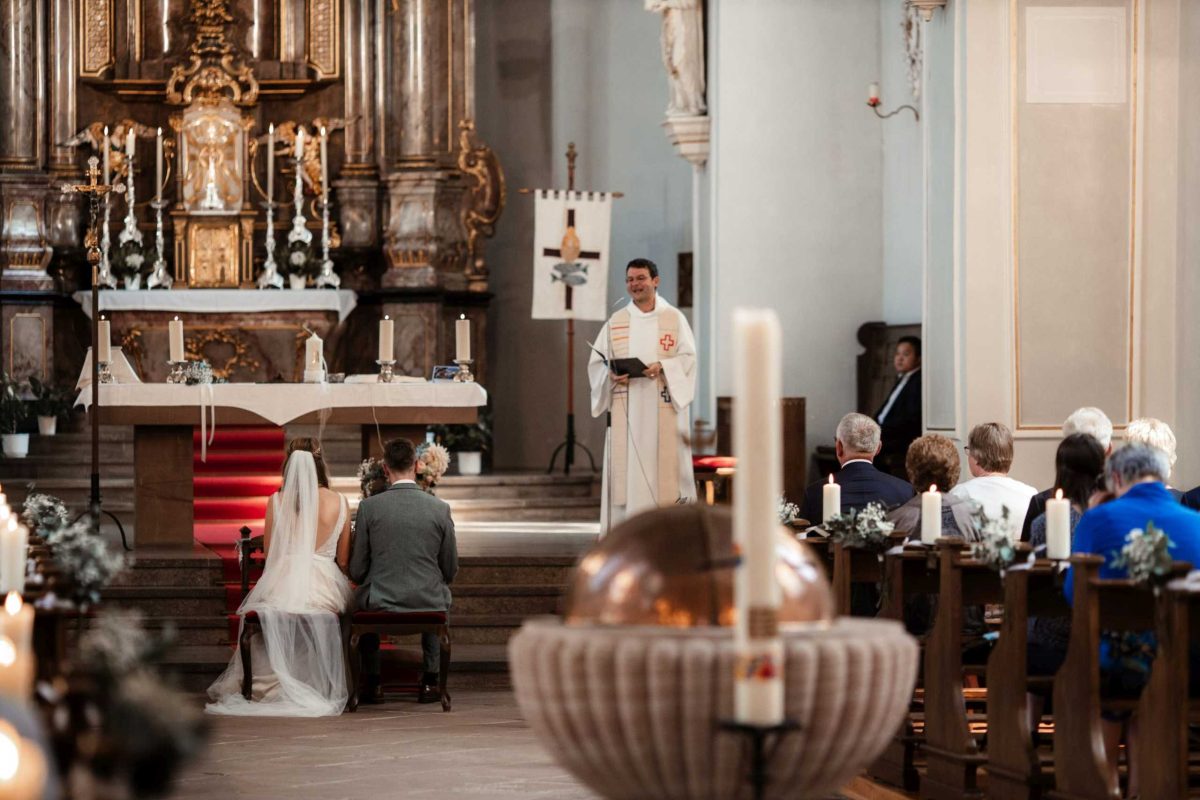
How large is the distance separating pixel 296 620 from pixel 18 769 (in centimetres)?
575

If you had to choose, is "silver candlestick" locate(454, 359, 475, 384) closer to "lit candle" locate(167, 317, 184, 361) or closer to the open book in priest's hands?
the open book in priest's hands

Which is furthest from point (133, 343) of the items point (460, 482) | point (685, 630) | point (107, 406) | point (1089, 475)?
point (685, 630)

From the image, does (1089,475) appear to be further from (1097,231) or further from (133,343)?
(133,343)

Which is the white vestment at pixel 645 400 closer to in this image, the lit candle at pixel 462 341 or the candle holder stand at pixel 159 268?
the lit candle at pixel 462 341

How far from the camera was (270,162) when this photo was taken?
14.3 metres

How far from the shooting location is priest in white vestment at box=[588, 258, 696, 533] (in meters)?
9.59

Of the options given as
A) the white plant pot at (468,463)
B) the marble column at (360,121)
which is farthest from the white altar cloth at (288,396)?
the marble column at (360,121)

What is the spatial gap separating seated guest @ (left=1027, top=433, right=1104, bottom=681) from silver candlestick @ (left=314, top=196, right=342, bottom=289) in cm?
920

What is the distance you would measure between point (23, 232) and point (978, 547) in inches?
415

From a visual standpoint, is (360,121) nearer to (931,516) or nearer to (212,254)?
(212,254)

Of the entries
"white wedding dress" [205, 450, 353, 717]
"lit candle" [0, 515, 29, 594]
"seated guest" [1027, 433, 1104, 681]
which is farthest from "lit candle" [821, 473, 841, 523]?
"lit candle" [0, 515, 29, 594]

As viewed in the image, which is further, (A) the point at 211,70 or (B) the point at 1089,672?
(A) the point at 211,70

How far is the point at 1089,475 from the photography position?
584 cm

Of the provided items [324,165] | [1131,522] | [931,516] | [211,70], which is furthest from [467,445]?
[1131,522]
